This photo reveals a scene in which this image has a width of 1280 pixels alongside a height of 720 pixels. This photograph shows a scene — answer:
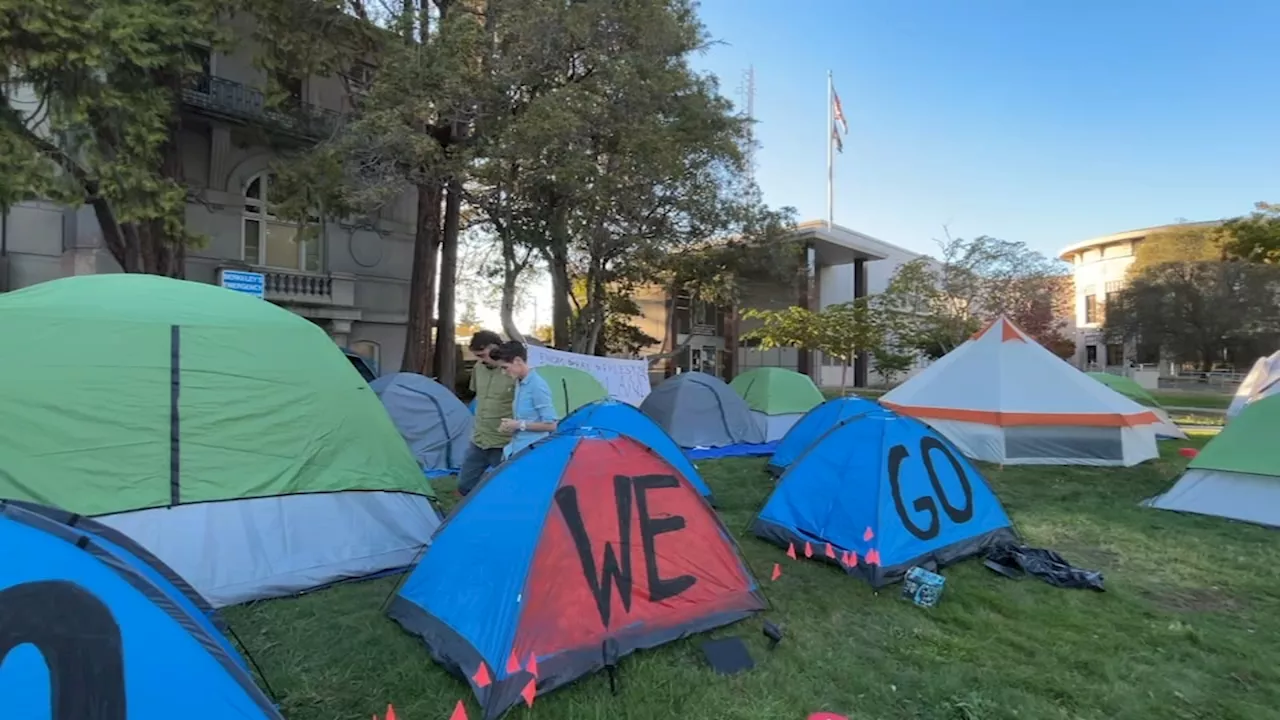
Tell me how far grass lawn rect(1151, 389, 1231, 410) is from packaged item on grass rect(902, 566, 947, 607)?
24428mm

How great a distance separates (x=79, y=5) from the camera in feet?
27.9

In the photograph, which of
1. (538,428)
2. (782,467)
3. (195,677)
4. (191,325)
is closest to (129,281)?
(191,325)

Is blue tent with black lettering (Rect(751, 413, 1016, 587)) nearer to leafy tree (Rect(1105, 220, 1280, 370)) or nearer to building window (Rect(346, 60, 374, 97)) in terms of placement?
building window (Rect(346, 60, 374, 97))

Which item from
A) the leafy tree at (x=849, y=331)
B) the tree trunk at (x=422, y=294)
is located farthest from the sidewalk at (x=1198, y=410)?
the tree trunk at (x=422, y=294)

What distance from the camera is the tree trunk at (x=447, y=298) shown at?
1515cm

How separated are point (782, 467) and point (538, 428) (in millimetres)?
4416

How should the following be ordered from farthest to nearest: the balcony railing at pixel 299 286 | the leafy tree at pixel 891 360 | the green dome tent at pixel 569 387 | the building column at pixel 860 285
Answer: the building column at pixel 860 285, the leafy tree at pixel 891 360, the balcony railing at pixel 299 286, the green dome tent at pixel 569 387

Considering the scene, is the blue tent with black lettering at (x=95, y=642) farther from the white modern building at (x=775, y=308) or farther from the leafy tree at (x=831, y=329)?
the white modern building at (x=775, y=308)

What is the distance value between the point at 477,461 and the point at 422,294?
405 inches

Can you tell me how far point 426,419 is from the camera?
841cm

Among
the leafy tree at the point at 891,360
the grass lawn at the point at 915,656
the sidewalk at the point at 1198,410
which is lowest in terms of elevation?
the grass lawn at the point at 915,656

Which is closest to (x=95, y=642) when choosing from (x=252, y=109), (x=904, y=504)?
(x=904, y=504)

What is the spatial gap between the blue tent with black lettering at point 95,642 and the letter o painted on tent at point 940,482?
427 cm

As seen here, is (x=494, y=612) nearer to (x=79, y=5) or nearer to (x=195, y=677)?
(x=195, y=677)
